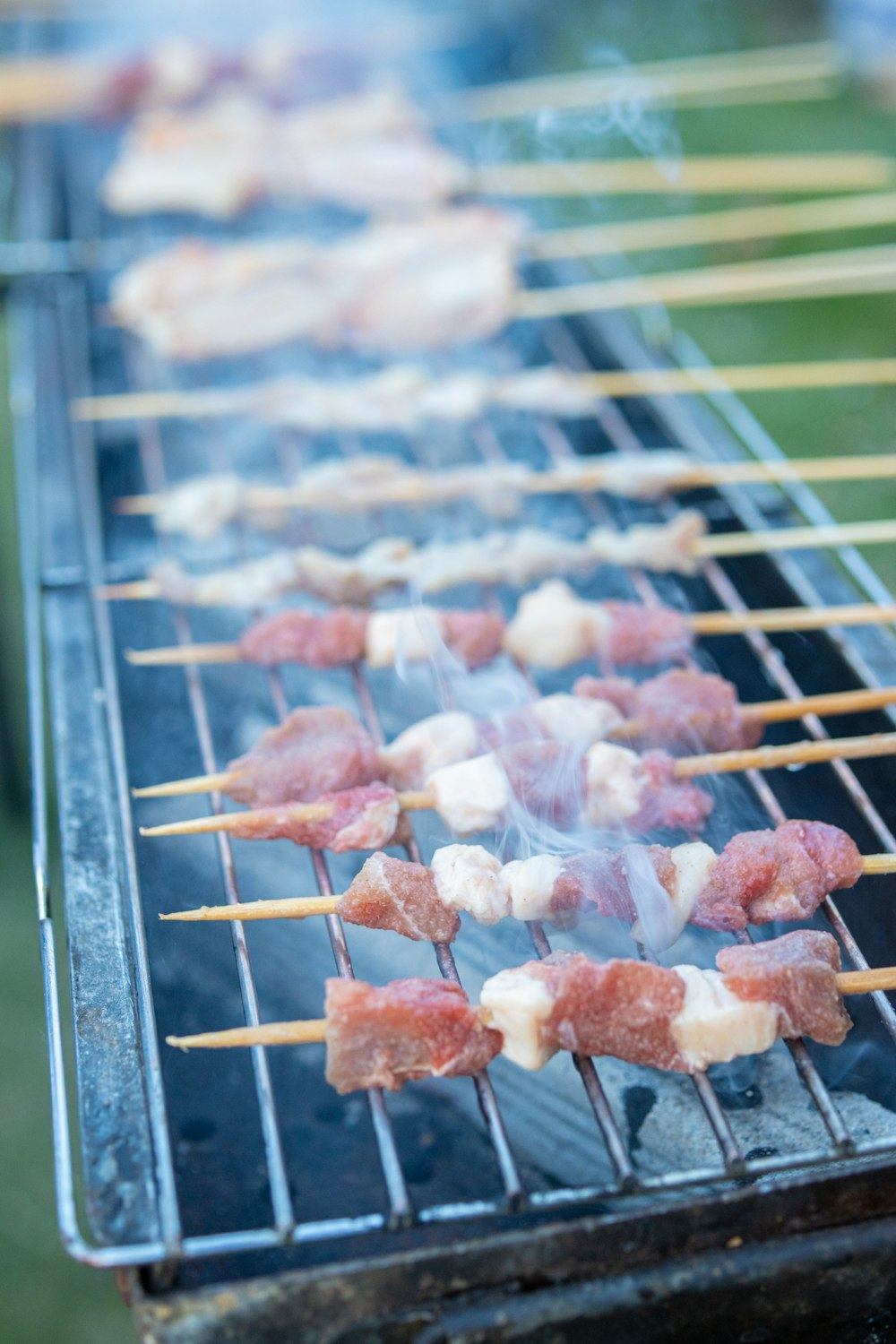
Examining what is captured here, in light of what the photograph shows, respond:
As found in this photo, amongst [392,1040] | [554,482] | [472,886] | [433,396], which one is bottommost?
[392,1040]

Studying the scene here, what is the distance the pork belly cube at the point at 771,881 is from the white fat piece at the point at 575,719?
49 centimetres

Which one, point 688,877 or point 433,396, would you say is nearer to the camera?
point 688,877

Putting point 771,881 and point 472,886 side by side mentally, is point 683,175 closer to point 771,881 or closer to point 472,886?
point 771,881

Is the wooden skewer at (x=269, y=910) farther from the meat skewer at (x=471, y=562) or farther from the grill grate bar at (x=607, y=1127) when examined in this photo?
the meat skewer at (x=471, y=562)

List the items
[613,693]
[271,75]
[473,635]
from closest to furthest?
[613,693] < [473,635] < [271,75]

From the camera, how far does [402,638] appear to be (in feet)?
11.3

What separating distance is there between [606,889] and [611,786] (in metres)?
0.33

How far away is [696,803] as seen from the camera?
2.93 metres

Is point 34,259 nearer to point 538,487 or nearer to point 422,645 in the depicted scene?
point 538,487

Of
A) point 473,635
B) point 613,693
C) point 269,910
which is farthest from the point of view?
point 473,635

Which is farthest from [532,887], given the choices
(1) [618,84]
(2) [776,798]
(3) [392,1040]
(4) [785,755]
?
(1) [618,84]

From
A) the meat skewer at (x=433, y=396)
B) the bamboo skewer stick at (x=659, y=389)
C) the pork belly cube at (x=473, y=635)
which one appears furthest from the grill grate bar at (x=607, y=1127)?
the meat skewer at (x=433, y=396)

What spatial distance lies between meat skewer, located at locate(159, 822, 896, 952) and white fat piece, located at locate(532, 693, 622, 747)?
1.39ft

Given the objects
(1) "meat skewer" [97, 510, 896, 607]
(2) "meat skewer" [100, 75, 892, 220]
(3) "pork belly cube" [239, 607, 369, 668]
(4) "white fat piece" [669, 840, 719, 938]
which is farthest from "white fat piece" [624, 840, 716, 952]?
(2) "meat skewer" [100, 75, 892, 220]
